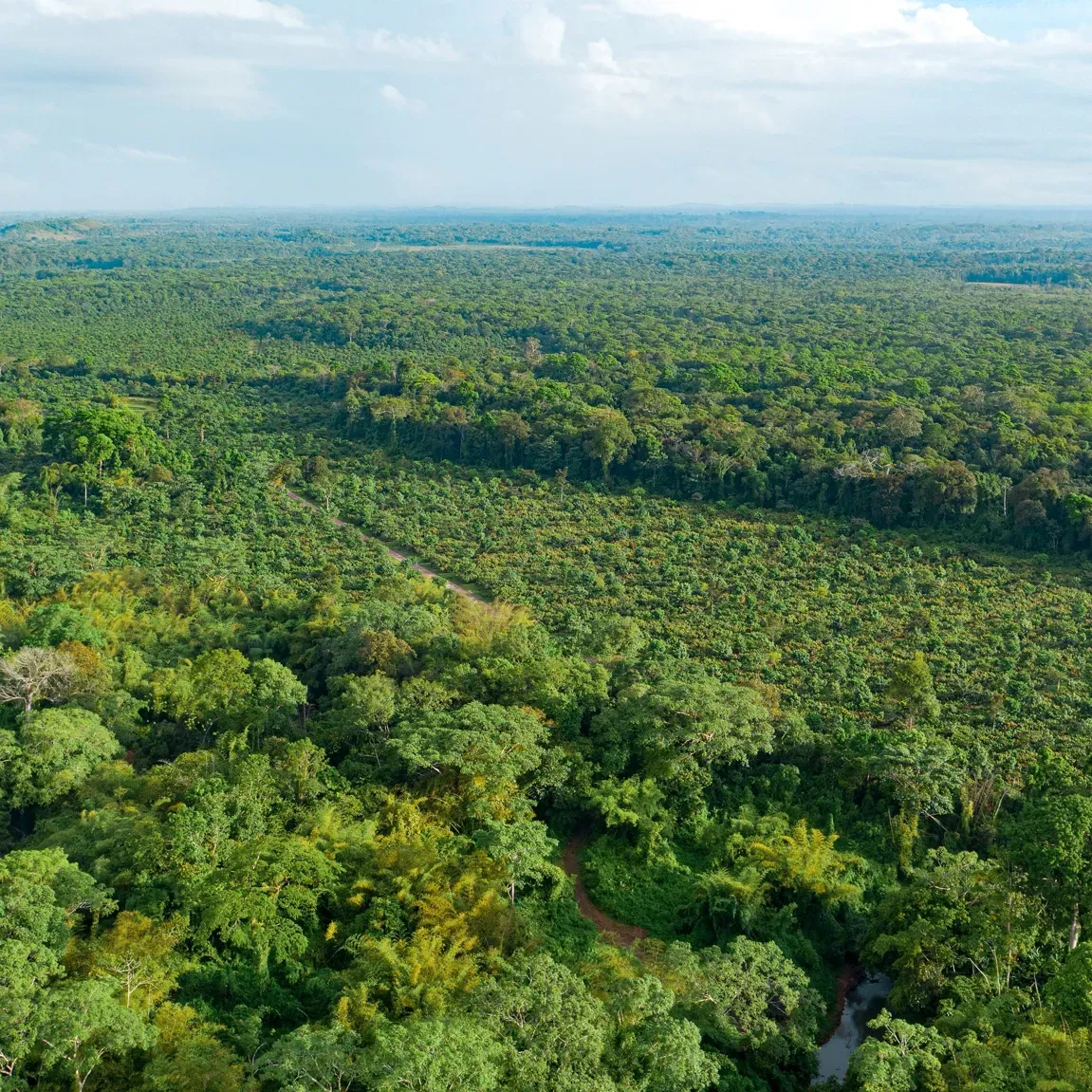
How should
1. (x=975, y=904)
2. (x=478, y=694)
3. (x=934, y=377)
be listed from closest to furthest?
(x=975, y=904), (x=478, y=694), (x=934, y=377)

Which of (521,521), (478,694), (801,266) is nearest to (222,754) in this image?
(478,694)

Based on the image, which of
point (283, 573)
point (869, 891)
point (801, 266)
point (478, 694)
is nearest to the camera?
point (869, 891)

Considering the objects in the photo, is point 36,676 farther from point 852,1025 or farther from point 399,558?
point 852,1025

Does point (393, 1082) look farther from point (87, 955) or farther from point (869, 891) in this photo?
point (869, 891)

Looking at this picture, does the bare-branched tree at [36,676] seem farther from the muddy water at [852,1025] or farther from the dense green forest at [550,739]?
the muddy water at [852,1025]

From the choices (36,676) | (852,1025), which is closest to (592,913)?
(852,1025)

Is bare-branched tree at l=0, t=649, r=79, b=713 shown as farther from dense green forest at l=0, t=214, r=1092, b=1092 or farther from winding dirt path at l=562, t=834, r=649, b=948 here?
winding dirt path at l=562, t=834, r=649, b=948

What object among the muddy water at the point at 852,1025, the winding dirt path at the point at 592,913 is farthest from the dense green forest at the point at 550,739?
the muddy water at the point at 852,1025

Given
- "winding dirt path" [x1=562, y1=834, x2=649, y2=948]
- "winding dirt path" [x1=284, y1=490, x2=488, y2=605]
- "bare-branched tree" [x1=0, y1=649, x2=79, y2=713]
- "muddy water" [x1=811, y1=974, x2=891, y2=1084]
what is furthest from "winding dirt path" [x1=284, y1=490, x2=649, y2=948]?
"winding dirt path" [x1=284, y1=490, x2=488, y2=605]
